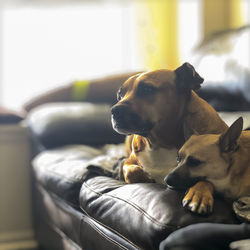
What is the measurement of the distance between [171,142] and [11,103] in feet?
7.50

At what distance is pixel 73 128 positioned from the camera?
2.31m

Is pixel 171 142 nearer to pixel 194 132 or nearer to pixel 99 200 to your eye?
pixel 194 132

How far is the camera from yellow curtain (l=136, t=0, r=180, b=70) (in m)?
3.31

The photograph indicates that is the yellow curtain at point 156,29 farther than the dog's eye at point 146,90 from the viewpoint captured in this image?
Yes

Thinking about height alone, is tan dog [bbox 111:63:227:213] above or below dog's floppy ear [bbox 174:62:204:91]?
below

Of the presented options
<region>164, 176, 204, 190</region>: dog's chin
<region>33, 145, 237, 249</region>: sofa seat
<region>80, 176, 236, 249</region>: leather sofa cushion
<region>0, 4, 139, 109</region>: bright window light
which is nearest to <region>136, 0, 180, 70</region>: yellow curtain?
<region>0, 4, 139, 109</region>: bright window light

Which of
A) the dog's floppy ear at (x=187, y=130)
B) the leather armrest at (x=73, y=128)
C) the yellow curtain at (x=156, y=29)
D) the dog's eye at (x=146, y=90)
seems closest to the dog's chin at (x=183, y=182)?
the dog's floppy ear at (x=187, y=130)

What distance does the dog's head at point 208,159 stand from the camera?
1083 millimetres

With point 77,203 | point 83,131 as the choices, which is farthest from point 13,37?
point 77,203

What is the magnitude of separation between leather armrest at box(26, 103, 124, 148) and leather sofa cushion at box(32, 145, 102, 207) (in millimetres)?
65

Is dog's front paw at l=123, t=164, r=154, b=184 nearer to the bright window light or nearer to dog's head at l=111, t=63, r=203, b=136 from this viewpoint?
dog's head at l=111, t=63, r=203, b=136

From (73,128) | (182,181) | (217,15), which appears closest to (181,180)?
Answer: (182,181)

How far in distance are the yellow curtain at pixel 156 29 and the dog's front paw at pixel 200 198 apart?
227 cm

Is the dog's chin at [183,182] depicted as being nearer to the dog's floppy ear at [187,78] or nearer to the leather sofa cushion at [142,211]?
the leather sofa cushion at [142,211]
